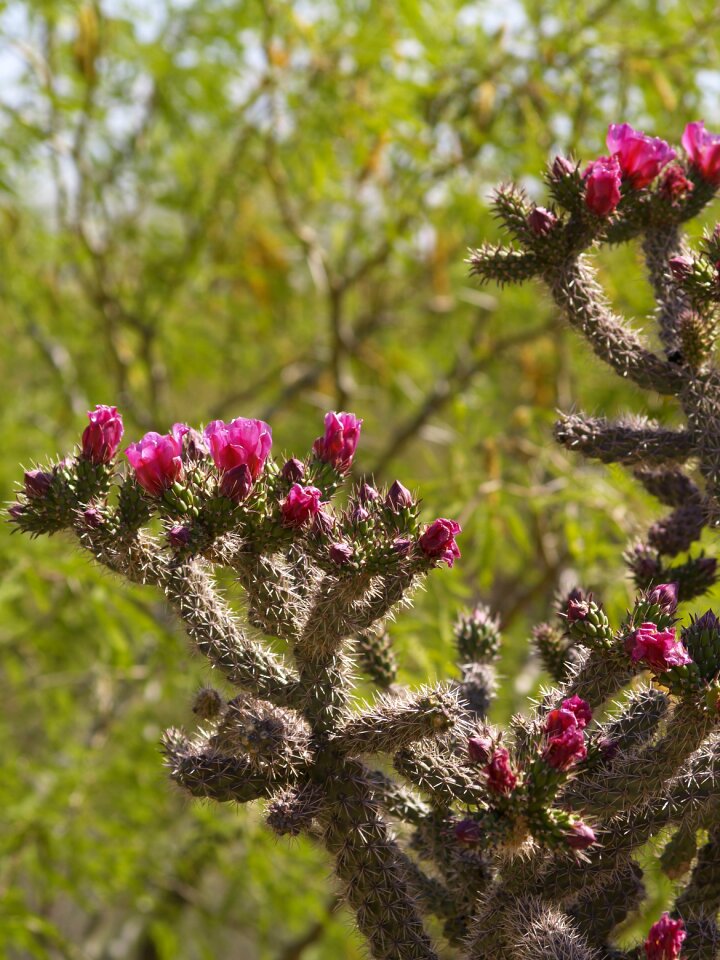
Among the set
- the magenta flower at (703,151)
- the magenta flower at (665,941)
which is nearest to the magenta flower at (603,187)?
the magenta flower at (703,151)

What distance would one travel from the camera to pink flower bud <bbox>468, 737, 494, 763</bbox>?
5.75 feet

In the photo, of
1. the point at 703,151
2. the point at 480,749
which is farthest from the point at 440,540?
the point at 703,151

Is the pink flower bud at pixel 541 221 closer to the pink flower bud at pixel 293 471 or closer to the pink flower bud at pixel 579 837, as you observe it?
the pink flower bud at pixel 293 471

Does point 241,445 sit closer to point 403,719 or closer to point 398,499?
point 398,499

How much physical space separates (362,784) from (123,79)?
6.92 m

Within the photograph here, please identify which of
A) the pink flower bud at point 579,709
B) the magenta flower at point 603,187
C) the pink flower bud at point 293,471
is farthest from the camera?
the magenta flower at point 603,187

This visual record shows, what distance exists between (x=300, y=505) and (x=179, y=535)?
22 centimetres

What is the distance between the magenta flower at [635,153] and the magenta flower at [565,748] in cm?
123

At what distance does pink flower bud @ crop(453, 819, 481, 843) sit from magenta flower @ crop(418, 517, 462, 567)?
45 centimetres

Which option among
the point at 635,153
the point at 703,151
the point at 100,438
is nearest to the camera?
the point at 100,438

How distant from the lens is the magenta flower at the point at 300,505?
6.06ft

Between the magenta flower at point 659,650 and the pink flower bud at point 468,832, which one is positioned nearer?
the magenta flower at point 659,650

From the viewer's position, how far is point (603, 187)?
213 centimetres

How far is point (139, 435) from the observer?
23.0 ft
